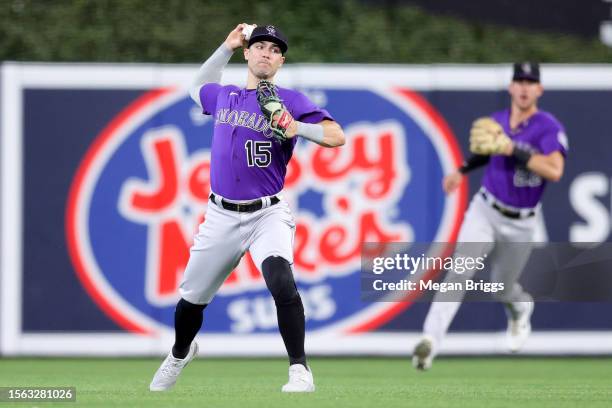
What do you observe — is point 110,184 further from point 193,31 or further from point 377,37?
point 377,37

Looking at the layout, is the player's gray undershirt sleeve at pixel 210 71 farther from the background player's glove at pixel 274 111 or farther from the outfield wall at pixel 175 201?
the outfield wall at pixel 175 201

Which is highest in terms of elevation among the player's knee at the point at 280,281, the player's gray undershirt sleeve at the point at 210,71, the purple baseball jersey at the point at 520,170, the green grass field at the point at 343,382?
the player's gray undershirt sleeve at the point at 210,71

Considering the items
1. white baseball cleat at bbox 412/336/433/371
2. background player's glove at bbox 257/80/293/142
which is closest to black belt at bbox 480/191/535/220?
white baseball cleat at bbox 412/336/433/371

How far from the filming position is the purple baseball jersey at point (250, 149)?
6918 millimetres

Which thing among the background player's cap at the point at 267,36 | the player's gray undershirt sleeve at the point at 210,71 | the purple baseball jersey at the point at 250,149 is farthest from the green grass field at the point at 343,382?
the background player's cap at the point at 267,36

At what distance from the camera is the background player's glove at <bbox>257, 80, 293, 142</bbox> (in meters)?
6.62

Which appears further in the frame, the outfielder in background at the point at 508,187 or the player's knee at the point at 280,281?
the outfielder in background at the point at 508,187

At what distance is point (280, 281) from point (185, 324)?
2.23ft

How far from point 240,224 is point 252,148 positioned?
0.39 metres

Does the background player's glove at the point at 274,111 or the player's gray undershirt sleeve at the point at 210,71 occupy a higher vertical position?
the player's gray undershirt sleeve at the point at 210,71

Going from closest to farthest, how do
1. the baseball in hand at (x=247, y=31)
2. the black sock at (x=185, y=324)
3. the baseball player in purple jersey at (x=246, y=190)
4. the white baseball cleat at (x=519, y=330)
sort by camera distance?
the baseball player in purple jersey at (x=246, y=190)
the black sock at (x=185, y=324)
the baseball in hand at (x=247, y=31)
the white baseball cleat at (x=519, y=330)

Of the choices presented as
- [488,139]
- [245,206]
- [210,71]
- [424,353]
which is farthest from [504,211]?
[245,206]

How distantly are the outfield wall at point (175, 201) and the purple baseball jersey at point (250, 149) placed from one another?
3928mm

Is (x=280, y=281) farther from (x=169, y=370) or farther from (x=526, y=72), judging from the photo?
(x=526, y=72)
